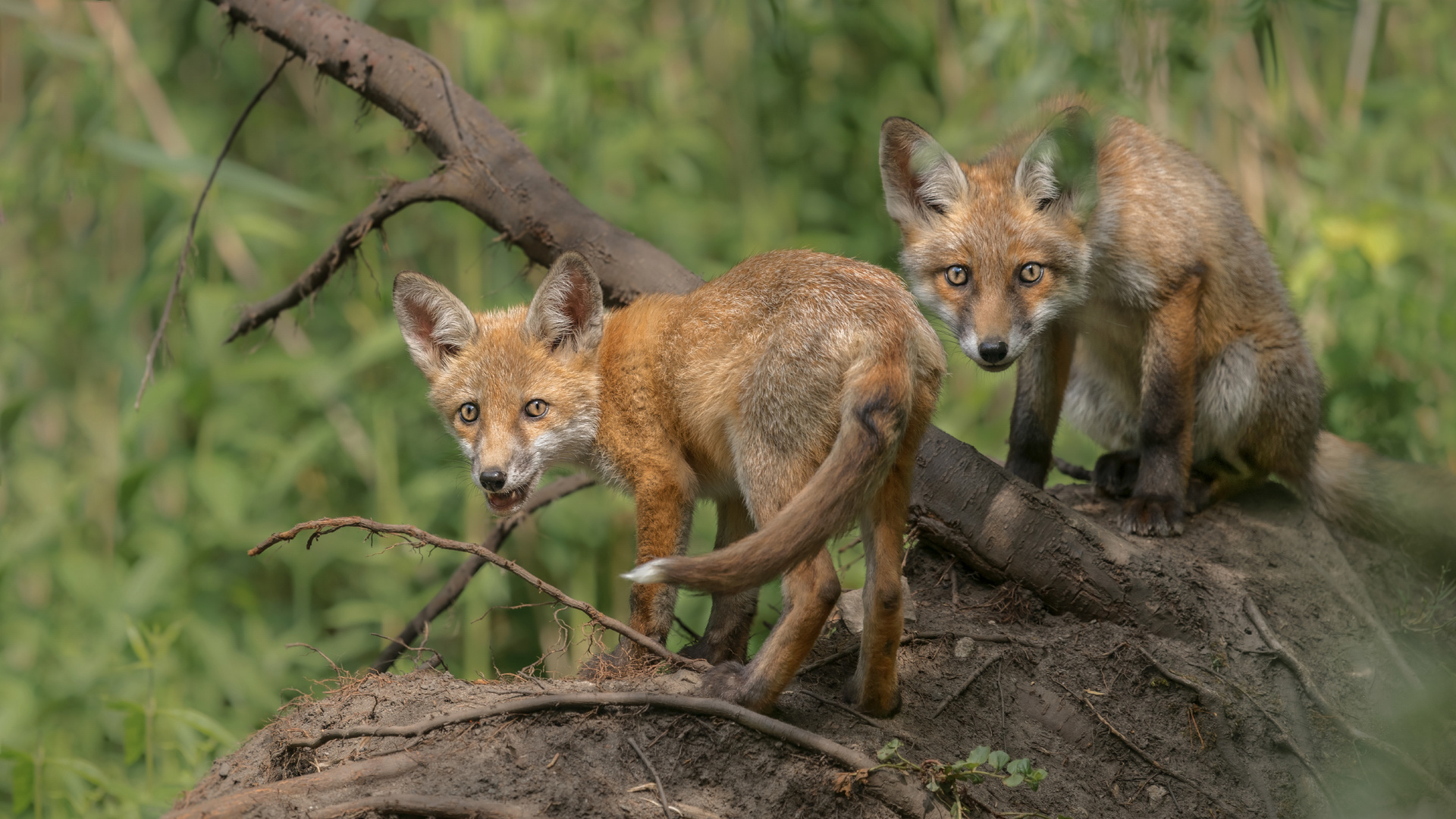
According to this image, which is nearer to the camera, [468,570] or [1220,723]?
[1220,723]

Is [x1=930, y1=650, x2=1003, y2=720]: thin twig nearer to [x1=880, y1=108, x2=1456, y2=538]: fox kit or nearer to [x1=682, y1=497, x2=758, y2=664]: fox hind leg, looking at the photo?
[x1=682, y1=497, x2=758, y2=664]: fox hind leg

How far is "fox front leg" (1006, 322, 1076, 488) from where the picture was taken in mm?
5031

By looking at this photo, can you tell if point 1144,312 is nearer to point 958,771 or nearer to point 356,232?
point 958,771

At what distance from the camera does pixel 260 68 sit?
29.7 feet

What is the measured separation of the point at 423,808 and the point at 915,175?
3379 mm

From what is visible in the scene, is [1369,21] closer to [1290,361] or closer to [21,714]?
[1290,361]

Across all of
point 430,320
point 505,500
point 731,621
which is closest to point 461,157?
point 430,320

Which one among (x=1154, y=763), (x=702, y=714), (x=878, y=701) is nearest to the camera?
(x=702, y=714)

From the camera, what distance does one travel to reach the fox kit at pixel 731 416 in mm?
3163

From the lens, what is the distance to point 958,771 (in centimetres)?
304

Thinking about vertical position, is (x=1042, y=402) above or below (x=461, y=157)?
below

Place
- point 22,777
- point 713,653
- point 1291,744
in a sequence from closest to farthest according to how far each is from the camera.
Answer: point 1291,744 < point 713,653 < point 22,777

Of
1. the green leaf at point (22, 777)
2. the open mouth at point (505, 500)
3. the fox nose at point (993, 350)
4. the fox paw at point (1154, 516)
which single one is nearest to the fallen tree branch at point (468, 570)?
the open mouth at point (505, 500)

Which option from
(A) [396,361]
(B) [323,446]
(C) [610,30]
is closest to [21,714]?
(B) [323,446]
